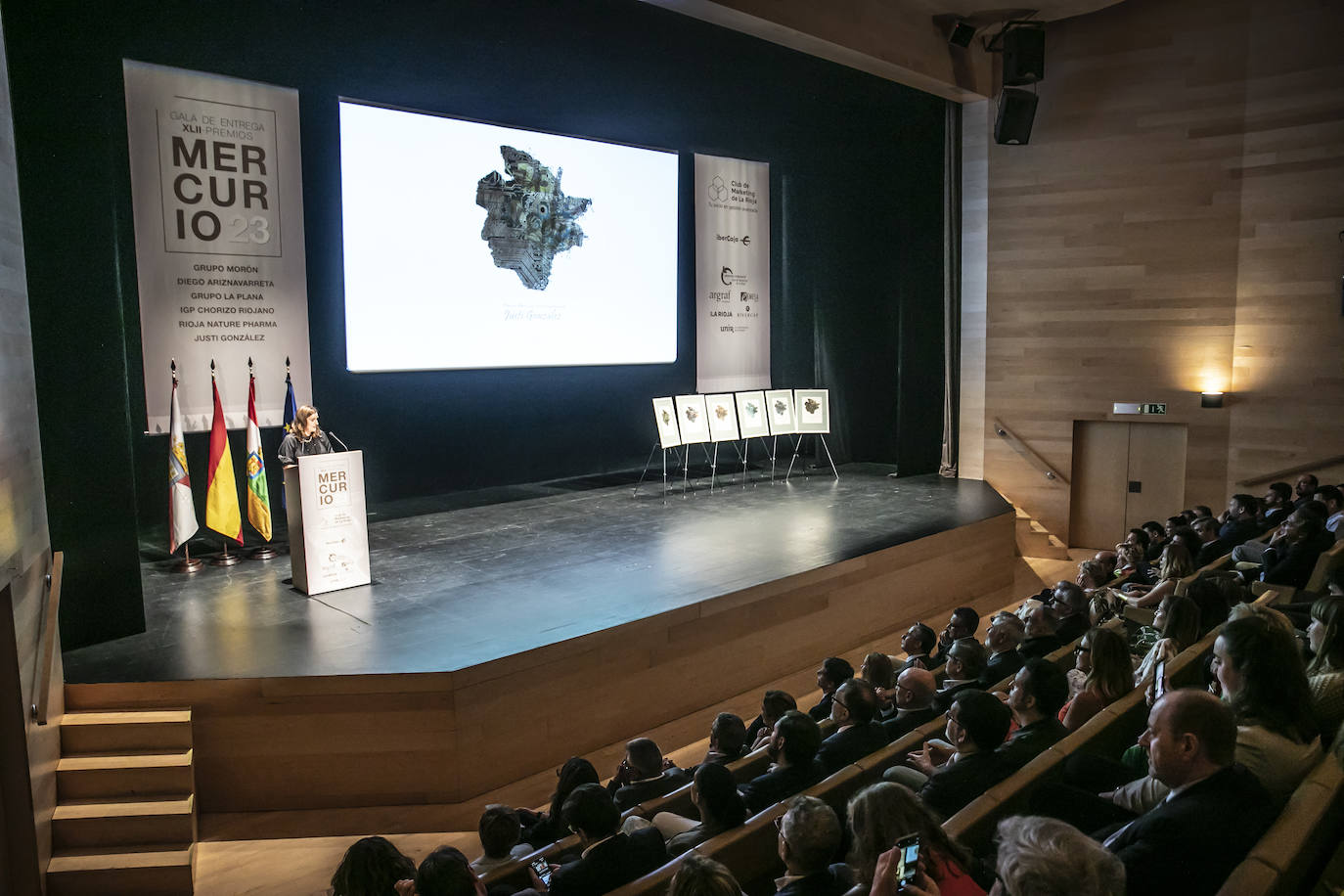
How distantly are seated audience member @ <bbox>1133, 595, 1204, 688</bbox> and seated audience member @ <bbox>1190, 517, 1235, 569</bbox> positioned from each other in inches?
87.7

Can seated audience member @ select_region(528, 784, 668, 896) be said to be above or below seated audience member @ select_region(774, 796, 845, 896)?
below

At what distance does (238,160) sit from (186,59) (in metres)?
0.73

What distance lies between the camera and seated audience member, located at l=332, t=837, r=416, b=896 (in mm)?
2312

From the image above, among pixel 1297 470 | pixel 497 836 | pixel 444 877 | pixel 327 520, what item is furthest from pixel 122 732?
pixel 1297 470

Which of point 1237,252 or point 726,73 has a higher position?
point 726,73

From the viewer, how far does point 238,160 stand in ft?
22.9

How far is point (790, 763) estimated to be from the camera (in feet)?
9.84

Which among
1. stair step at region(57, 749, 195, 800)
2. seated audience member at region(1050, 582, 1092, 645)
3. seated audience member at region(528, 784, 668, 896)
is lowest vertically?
stair step at region(57, 749, 195, 800)

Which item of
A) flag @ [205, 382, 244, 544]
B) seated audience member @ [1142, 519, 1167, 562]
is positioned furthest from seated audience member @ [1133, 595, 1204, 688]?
flag @ [205, 382, 244, 544]

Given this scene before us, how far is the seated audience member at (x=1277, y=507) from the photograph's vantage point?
20.9 ft

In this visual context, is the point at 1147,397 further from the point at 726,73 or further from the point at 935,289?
the point at 726,73

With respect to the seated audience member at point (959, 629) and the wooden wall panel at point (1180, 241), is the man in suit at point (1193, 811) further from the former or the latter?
the wooden wall panel at point (1180, 241)

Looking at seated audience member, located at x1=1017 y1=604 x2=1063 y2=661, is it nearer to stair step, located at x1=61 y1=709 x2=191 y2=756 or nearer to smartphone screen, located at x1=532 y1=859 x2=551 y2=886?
smartphone screen, located at x1=532 y1=859 x2=551 y2=886

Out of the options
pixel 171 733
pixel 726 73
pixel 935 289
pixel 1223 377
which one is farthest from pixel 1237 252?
pixel 171 733
